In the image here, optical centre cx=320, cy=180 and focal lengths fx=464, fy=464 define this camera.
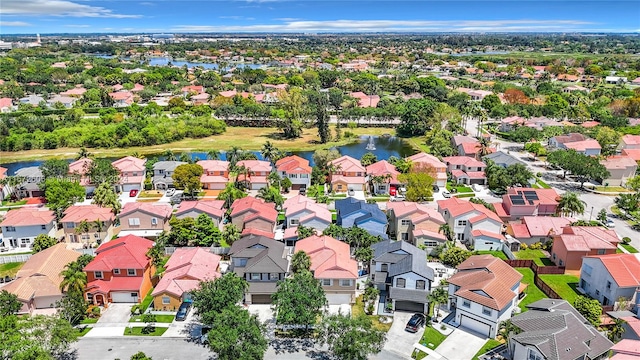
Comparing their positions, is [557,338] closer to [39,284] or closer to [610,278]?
[610,278]

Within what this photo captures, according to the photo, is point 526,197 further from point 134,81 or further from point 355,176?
point 134,81

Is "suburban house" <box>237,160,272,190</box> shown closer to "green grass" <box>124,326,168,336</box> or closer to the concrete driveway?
"green grass" <box>124,326,168,336</box>

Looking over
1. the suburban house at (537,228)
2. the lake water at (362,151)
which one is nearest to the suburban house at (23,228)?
the lake water at (362,151)

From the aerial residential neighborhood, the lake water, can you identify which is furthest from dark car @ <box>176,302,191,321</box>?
the lake water

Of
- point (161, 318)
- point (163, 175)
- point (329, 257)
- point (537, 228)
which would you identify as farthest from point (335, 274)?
point (163, 175)

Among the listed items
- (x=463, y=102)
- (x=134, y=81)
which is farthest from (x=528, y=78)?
(x=134, y=81)

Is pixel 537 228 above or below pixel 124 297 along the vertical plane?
above

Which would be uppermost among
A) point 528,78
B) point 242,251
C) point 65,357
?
point 528,78
